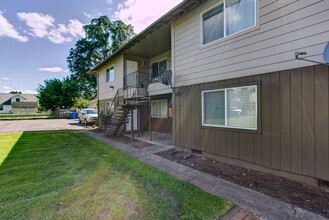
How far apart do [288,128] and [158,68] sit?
30.3 feet

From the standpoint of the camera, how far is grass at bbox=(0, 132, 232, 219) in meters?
2.75

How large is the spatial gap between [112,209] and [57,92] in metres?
33.7

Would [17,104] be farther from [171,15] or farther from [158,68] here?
[171,15]

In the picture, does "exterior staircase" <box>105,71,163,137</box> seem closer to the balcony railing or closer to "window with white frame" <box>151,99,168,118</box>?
the balcony railing

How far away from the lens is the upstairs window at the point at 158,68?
11363 millimetres

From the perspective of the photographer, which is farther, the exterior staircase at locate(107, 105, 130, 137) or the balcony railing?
the balcony railing

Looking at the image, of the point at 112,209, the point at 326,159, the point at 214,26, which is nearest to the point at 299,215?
the point at 326,159

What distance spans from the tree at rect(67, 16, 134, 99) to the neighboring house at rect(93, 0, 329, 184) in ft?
84.3

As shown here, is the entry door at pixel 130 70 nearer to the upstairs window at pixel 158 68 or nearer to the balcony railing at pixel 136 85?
the balcony railing at pixel 136 85

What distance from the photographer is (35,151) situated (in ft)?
A: 22.3

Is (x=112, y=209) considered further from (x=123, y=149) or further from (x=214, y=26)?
(x=214, y=26)

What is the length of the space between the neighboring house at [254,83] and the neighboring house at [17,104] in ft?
185

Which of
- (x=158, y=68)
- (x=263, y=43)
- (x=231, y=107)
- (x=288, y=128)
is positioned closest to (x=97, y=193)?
(x=231, y=107)

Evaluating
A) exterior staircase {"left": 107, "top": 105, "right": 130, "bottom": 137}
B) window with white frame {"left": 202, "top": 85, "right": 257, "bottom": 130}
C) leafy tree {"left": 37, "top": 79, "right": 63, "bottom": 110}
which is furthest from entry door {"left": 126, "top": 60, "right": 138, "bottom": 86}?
leafy tree {"left": 37, "top": 79, "right": 63, "bottom": 110}
